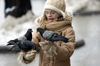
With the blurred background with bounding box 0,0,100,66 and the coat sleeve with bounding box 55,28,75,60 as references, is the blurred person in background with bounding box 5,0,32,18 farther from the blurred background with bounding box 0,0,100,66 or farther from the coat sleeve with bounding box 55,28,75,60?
the coat sleeve with bounding box 55,28,75,60

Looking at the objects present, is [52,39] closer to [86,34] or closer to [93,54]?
[93,54]

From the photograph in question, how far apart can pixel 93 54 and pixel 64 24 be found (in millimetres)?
4038

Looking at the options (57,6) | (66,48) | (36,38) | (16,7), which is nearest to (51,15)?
(57,6)

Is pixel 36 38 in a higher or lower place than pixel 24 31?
lower

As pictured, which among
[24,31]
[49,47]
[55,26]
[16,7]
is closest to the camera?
[49,47]

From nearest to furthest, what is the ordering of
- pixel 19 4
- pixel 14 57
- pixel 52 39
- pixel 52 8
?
pixel 52 39
pixel 52 8
pixel 14 57
pixel 19 4

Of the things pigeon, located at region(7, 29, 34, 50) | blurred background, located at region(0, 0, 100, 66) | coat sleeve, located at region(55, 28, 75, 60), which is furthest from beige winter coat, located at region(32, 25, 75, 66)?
blurred background, located at region(0, 0, 100, 66)

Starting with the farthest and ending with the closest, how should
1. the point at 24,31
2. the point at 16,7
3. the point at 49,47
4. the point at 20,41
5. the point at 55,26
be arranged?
the point at 16,7
the point at 24,31
the point at 55,26
the point at 20,41
the point at 49,47

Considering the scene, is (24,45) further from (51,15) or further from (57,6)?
(57,6)

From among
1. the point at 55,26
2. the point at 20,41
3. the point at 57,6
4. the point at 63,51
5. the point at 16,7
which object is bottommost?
the point at 63,51

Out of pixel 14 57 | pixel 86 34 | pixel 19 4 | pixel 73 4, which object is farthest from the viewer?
pixel 73 4

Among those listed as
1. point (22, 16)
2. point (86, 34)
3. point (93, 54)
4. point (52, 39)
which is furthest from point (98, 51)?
point (52, 39)

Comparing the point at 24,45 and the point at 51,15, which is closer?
the point at 24,45

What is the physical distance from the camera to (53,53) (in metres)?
2.67
